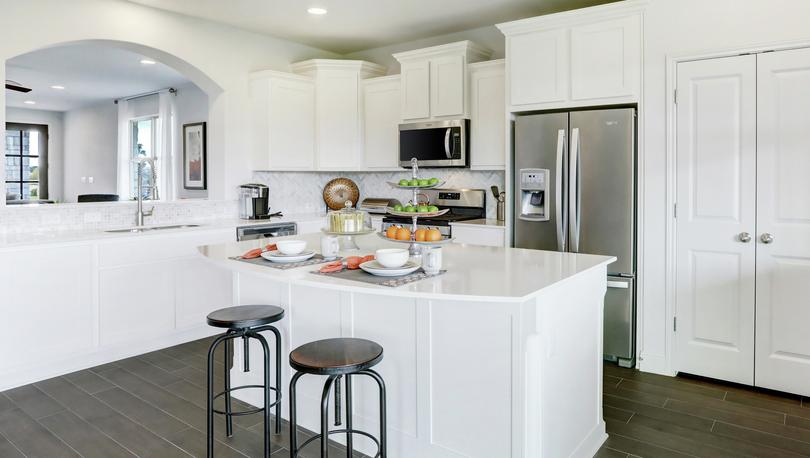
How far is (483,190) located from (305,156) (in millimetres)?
1786

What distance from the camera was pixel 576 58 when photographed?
12.4ft

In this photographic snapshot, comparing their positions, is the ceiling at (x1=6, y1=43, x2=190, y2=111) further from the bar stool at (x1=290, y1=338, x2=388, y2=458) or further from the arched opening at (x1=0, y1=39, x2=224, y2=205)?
the bar stool at (x1=290, y1=338, x2=388, y2=458)

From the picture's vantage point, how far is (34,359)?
342 cm

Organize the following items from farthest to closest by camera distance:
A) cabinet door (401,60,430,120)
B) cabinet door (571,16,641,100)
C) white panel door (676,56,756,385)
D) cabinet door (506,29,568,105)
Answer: cabinet door (401,60,430,120)
cabinet door (506,29,568,105)
cabinet door (571,16,641,100)
white panel door (676,56,756,385)

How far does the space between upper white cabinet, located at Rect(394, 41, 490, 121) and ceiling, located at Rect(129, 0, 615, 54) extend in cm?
28

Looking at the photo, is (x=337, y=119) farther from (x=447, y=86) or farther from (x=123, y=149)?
(x=123, y=149)

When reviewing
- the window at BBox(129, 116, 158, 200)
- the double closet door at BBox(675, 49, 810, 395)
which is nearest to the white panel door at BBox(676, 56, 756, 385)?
the double closet door at BBox(675, 49, 810, 395)

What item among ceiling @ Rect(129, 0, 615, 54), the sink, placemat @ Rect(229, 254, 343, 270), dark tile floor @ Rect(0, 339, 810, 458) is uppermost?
ceiling @ Rect(129, 0, 615, 54)

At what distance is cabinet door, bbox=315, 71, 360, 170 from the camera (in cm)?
537

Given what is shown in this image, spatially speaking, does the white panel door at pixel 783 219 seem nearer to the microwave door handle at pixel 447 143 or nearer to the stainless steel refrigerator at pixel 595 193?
the stainless steel refrigerator at pixel 595 193

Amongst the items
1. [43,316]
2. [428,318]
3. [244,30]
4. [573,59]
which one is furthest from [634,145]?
[43,316]

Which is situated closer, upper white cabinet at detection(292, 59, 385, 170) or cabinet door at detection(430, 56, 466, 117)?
cabinet door at detection(430, 56, 466, 117)

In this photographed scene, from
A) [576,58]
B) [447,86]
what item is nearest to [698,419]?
[576,58]

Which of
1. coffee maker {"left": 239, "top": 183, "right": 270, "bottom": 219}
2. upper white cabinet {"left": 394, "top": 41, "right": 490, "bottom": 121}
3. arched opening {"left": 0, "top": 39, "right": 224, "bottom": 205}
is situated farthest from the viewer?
arched opening {"left": 0, "top": 39, "right": 224, "bottom": 205}
